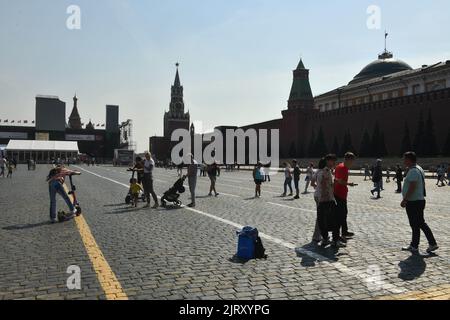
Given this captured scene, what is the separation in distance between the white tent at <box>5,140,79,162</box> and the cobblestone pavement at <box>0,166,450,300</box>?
9441 centimetres

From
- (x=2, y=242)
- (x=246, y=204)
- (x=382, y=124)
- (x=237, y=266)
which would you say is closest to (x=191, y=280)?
(x=237, y=266)

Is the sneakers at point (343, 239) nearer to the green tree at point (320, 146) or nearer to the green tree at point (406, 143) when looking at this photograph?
the green tree at point (406, 143)

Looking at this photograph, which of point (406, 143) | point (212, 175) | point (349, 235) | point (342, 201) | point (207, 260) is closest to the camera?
point (207, 260)

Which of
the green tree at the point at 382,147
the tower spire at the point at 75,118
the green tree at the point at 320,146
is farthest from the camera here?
the tower spire at the point at 75,118

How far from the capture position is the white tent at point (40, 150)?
9750 cm

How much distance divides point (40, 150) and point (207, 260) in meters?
101

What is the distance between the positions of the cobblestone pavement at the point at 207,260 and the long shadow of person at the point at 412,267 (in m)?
0.01

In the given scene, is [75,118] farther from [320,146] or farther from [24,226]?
[24,226]

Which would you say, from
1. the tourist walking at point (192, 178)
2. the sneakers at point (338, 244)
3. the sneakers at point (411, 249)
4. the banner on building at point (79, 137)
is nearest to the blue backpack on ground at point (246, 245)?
the sneakers at point (338, 244)

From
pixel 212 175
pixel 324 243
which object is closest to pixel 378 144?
pixel 212 175

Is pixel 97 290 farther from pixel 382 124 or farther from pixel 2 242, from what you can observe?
pixel 382 124

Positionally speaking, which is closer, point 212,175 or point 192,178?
point 192,178

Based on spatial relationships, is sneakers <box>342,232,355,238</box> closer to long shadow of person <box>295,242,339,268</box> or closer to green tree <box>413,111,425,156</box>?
long shadow of person <box>295,242,339,268</box>

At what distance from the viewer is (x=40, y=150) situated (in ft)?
324
